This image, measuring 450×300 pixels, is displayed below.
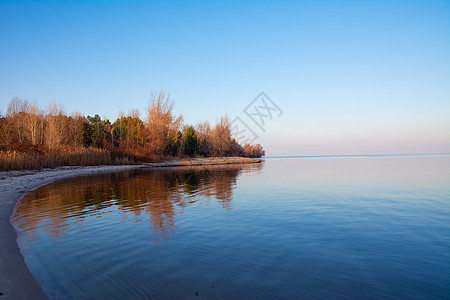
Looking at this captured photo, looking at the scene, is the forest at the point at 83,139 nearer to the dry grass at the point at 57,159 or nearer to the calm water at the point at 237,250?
the dry grass at the point at 57,159

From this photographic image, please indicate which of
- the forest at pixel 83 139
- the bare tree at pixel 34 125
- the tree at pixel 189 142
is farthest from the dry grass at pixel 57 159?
the tree at pixel 189 142

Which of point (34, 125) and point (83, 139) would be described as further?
point (83, 139)

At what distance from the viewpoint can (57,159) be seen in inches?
979

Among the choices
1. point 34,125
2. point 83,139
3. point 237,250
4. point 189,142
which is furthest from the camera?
point 189,142

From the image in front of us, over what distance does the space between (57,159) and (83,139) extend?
20.1 metres

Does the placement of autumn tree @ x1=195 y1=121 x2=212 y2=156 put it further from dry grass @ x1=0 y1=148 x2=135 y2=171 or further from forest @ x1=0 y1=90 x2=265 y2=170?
dry grass @ x1=0 y1=148 x2=135 y2=171

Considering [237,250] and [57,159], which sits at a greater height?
[57,159]

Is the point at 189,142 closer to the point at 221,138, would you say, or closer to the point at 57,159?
the point at 221,138

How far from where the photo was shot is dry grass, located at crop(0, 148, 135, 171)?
763 inches

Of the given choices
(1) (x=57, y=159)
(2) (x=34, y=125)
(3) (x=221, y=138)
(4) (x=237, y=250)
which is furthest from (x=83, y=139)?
(4) (x=237, y=250)

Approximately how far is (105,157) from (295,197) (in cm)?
2869

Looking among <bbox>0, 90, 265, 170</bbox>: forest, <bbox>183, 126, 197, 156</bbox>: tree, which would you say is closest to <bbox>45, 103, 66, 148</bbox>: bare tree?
<bbox>0, 90, 265, 170</bbox>: forest

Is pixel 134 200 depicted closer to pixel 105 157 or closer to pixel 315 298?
pixel 315 298

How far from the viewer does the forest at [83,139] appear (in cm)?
2380
